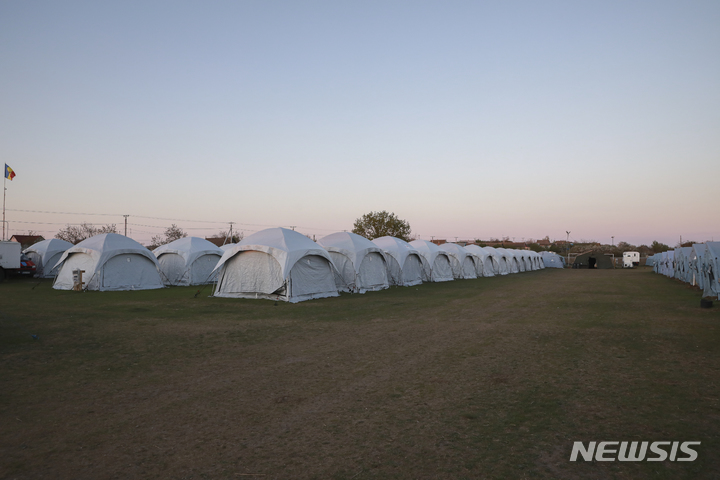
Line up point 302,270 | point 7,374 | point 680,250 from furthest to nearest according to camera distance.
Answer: point 680,250 → point 302,270 → point 7,374

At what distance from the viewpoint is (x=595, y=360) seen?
25.2ft

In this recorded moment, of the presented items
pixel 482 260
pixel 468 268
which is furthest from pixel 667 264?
pixel 468 268

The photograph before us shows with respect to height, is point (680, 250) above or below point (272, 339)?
above

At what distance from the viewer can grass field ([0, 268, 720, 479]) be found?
395 cm

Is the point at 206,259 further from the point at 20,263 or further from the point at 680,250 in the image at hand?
the point at 680,250

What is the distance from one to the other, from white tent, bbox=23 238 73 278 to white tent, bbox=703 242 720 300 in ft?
123

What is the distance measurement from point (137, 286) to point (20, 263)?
1209cm

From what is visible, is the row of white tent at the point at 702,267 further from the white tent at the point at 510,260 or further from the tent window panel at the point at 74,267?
the tent window panel at the point at 74,267

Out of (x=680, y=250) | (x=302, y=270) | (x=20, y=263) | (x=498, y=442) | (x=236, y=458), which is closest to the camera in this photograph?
(x=236, y=458)

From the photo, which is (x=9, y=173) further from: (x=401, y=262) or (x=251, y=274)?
(x=401, y=262)

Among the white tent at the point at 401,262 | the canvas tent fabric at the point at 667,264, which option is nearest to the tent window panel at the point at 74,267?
the white tent at the point at 401,262

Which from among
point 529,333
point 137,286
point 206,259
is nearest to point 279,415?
point 529,333

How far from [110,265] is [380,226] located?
4611 cm

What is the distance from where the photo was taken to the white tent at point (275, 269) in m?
16.9
